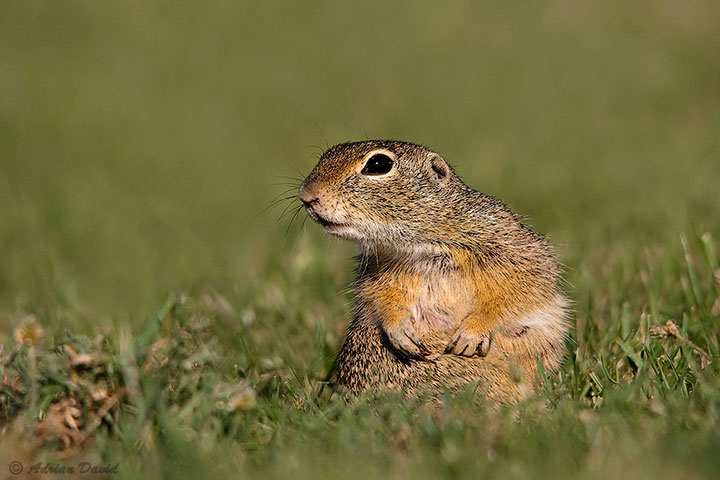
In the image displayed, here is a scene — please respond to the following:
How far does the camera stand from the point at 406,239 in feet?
14.0

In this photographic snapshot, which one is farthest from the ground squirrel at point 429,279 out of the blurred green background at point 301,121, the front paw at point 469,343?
the blurred green background at point 301,121

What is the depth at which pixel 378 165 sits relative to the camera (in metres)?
4.45

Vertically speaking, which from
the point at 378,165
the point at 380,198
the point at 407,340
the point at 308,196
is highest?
the point at 378,165

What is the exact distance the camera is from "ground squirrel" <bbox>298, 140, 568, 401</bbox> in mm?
4043

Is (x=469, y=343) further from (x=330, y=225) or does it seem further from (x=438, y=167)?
(x=438, y=167)

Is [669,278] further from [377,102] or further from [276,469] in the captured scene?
[377,102]

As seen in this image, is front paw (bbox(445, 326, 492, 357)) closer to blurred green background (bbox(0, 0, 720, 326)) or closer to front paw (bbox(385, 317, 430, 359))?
front paw (bbox(385, 317, 430, 359))

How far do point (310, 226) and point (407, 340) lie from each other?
3.76m

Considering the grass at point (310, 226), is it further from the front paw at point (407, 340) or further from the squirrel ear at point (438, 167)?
the squirrel ear at point (438, 167)

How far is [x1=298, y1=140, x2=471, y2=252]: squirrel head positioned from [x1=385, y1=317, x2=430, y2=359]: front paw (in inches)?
16.4

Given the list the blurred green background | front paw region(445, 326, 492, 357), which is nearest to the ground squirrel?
front paw region(445, 326, 492, 357)

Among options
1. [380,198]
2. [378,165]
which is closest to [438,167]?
[378,165]

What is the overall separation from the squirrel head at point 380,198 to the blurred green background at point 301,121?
1766 millimetres

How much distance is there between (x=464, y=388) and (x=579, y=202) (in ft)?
14.4
